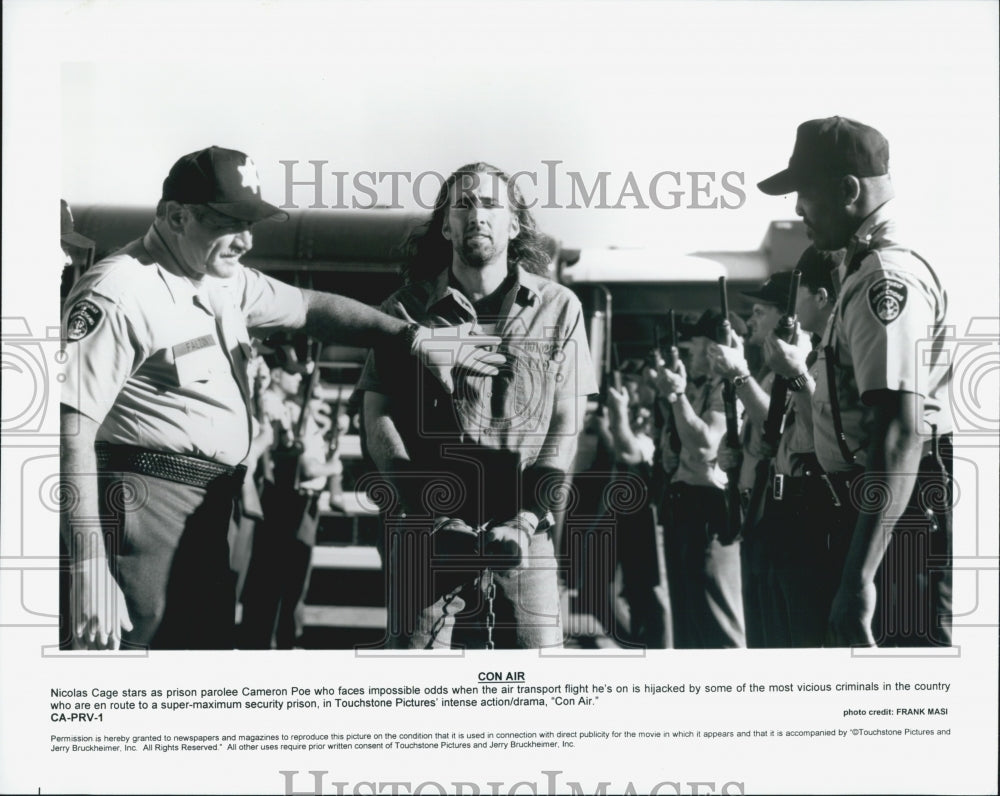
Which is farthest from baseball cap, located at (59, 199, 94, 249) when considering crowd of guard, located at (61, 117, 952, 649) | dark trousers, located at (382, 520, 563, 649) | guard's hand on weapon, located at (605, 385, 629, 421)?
guard's hand on weapon, located at (605, 385, 629, 421)

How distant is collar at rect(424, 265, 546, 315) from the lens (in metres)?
3.04

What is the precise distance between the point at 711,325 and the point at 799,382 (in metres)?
0.29

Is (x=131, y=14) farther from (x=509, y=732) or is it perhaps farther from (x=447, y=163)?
(x=509, y=732)

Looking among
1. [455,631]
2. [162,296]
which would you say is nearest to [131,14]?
[162,296]

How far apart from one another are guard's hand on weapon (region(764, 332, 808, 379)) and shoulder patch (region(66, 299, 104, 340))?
181cm

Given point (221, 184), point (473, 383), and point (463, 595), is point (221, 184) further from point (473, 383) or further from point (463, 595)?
point (463, 595)

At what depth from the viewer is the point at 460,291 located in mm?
3051

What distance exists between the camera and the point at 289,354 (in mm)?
3113

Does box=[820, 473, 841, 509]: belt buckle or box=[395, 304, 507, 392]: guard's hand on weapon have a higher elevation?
box=[395, 304, 507, 392]: guard's hand on weapon

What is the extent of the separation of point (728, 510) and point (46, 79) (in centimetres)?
218

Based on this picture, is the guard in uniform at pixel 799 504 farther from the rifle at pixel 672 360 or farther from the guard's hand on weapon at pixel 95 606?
the guard's hand on weapon at pixel 95 606

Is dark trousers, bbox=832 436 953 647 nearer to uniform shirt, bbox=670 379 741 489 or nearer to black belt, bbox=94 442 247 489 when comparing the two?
Result: uniform shirt, bbox=670 379 741 489

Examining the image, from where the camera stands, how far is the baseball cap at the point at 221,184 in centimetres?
296

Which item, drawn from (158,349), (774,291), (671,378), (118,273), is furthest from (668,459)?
(118,273)
